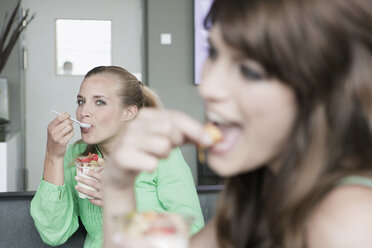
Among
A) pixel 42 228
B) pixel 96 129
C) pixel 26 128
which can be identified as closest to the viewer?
pixel 42 228

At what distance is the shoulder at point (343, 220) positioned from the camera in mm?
671

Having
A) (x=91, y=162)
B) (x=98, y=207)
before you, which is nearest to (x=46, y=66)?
(x=98, y=207)

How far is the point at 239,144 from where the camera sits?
71 centimetres

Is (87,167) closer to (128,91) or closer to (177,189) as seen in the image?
(177,189)

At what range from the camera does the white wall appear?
4539 millimetres

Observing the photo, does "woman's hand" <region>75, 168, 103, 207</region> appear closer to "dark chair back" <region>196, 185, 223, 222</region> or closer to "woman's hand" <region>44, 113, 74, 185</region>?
"woman's hand" <region>44, 113, 74, 185</region>

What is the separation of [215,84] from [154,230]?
0.22 metres

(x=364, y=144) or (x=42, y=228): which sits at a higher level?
(x=364, y=144)

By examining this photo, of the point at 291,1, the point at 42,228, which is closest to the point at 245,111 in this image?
the point at 291,1

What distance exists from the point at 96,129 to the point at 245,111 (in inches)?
53.8

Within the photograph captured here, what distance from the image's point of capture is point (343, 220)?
68 centimetres

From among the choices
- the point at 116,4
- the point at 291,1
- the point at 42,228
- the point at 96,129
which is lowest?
the point at 42,228

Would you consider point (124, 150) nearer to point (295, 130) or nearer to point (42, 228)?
point (295, 130)

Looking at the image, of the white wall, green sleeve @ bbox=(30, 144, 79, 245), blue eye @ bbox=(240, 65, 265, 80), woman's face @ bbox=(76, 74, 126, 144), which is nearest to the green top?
green sleeve @ bbox=(30, 144, 79, 245)
